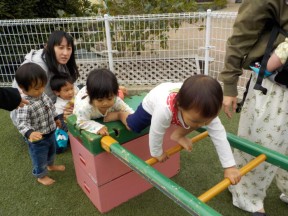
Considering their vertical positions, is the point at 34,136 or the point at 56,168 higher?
the point at 34,136

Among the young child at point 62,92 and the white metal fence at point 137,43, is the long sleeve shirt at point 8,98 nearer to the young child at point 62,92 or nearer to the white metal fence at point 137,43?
the young child at point 62,92

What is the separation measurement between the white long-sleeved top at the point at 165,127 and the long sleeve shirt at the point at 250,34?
255 millimetres

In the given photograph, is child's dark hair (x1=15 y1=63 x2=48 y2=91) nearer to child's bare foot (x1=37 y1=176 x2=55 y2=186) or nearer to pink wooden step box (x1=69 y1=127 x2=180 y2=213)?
pink wooden step box (x1=69 y1=127 x2=180 y2=213)

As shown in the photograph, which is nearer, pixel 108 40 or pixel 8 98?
pixel 8 98

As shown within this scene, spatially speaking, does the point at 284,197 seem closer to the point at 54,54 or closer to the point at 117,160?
the point at 117,160

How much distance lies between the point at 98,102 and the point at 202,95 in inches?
31.2

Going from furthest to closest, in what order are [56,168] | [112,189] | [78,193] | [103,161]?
[56,168], [78,193], [112,189], [103,161]

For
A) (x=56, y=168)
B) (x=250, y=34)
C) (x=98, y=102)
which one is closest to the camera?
(x=250, y=34)

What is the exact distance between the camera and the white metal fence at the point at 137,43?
11.8 feet

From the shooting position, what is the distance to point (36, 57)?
8.68ft

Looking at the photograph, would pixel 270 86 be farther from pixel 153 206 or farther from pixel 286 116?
pixel 153 206

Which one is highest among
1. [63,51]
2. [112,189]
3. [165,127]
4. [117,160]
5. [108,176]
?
[63,51]

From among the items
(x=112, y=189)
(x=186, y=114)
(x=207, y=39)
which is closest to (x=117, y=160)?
(x=112, y=189)

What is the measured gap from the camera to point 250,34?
4.73 ft
